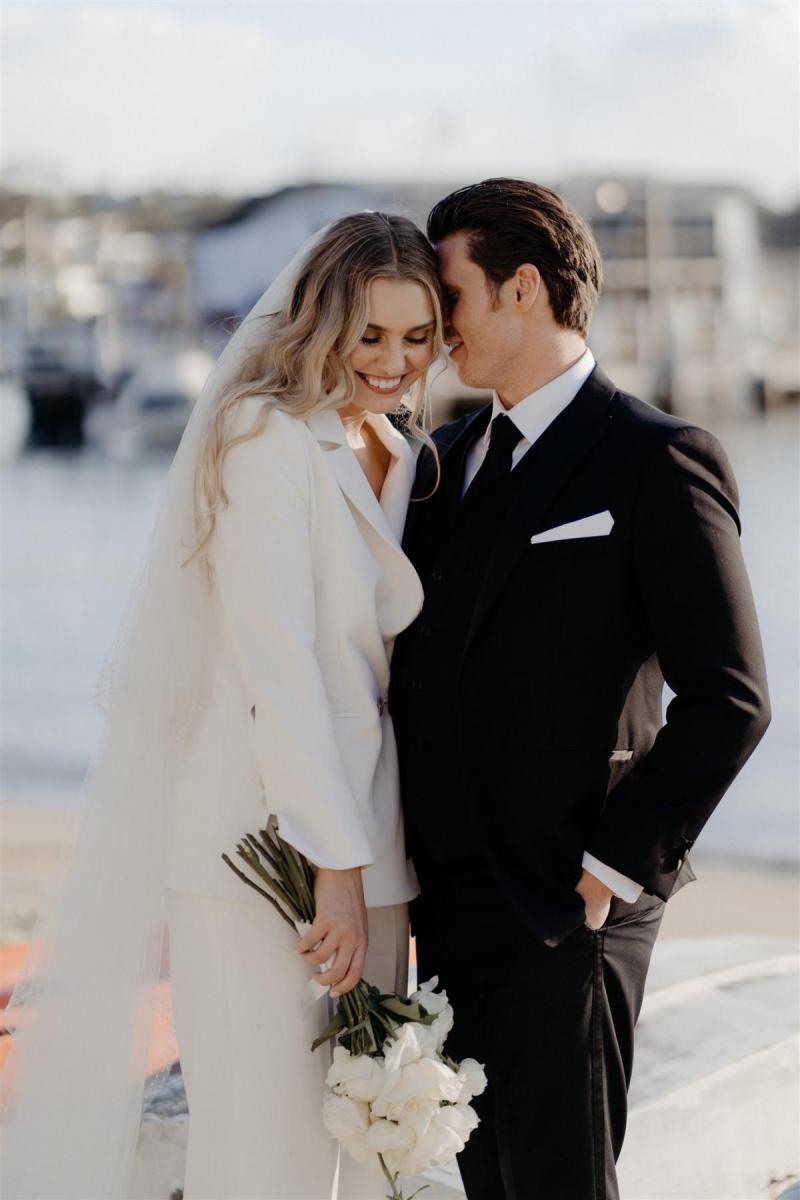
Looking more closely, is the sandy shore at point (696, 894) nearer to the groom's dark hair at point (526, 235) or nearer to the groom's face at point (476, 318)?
the groom's face at point (476, 318)

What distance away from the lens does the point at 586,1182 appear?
2.41 meters

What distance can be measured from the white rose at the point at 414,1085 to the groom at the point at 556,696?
9.6 inches

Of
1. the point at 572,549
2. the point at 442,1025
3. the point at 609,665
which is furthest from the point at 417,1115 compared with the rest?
the point at 572,549

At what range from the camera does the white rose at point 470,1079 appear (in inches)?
91.0

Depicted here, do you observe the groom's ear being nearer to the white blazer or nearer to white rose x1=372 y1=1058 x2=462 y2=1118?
the white blazer

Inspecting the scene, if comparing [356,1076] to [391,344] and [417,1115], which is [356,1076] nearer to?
[417,1115]

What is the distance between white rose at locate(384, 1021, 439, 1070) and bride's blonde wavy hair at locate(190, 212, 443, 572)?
84 centimetres

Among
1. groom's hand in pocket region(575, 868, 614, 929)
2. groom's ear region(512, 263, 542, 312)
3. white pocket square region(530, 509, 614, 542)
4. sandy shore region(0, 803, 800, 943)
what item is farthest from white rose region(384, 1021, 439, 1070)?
sandy shore region(0, 803, 800, 943)

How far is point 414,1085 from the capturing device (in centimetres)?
224

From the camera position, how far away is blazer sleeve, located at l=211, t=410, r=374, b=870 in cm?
239

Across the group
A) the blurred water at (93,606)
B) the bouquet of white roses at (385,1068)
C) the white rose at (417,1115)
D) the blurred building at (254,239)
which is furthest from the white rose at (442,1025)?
the blurred building at (254,239)

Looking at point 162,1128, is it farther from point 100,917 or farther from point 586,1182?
point 586,1182

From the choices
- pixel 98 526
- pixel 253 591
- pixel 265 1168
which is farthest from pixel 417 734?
pixel 98 526

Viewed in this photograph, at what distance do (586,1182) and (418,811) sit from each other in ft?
2.17
